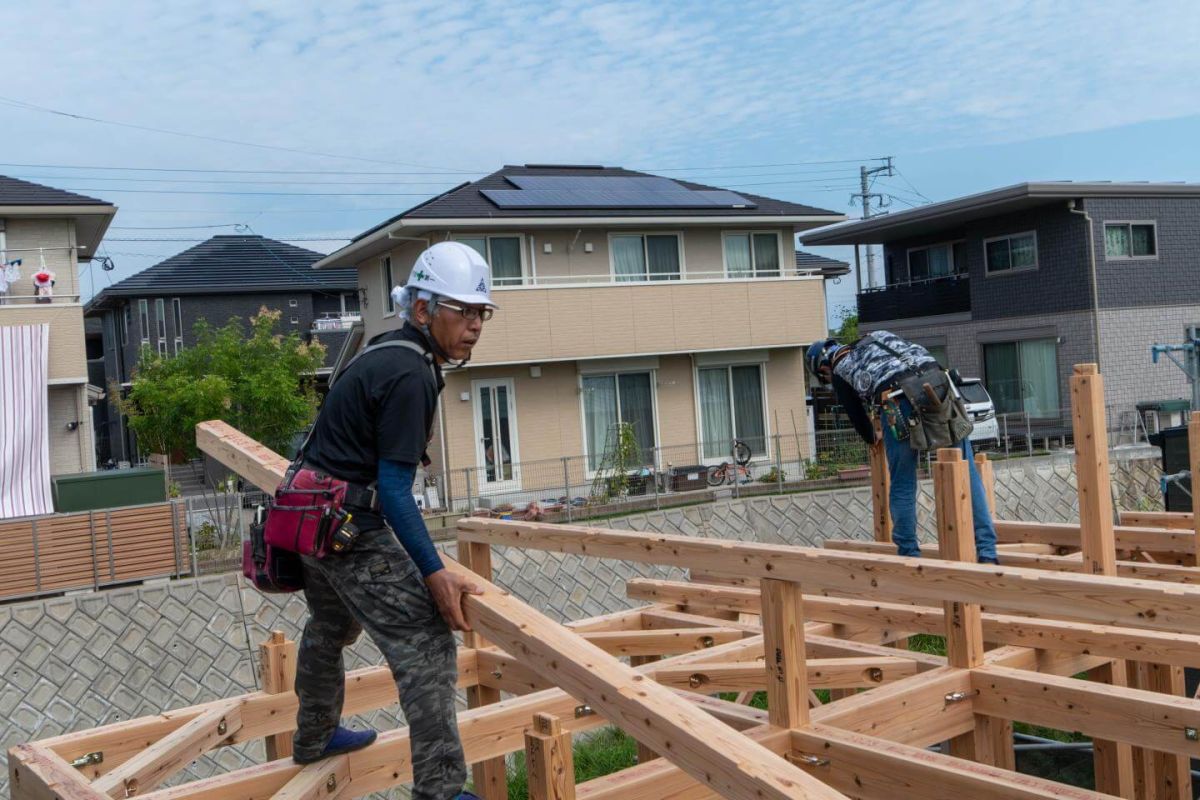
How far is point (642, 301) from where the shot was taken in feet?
73.8

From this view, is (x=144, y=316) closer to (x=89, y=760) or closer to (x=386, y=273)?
(x=386, y=273)

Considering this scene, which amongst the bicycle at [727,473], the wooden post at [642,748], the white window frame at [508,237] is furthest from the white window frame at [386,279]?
the wooden post at [642,748]

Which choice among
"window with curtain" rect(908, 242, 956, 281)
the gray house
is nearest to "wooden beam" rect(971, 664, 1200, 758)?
the gray house

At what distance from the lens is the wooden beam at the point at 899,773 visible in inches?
146

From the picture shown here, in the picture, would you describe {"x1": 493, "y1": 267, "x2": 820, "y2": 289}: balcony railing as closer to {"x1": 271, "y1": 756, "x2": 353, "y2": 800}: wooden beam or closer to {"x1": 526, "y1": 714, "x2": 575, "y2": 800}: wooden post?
{"x1": 271, "y1": 756, "x2": 353, "y2": 800}: wooden beam

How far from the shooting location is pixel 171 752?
177 inches

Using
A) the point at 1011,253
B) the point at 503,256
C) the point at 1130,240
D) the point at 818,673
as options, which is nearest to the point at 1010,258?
the point at 1011,253

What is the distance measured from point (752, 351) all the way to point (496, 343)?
583 centimetres

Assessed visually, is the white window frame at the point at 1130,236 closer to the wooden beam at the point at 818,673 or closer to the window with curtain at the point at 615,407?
the window with curtain at the point at 615,407

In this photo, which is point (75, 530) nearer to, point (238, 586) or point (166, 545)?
point (166, 545)

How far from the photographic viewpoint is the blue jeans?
22.5 feet

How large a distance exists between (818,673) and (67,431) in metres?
16.9

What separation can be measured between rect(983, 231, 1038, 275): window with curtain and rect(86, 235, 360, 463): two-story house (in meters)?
19.0

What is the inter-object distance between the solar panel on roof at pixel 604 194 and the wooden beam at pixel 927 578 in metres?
17.8
